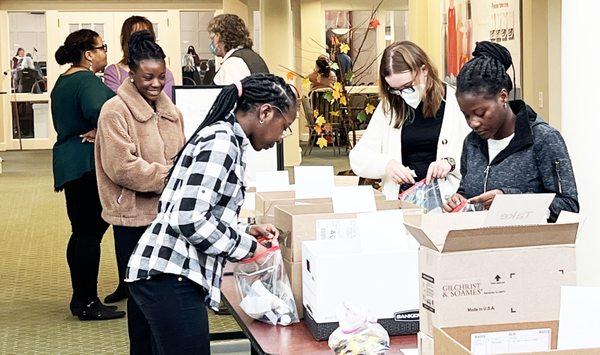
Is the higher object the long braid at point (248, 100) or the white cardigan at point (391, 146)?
the long braid at point (248, 100)

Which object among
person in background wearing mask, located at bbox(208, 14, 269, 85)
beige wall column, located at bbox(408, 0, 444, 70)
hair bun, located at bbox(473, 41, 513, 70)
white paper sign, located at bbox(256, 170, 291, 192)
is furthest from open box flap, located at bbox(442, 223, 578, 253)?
beige wall column, located at bbox(408, 0, 444, 70)

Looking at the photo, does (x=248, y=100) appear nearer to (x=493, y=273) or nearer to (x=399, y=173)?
(x=493, y=273)

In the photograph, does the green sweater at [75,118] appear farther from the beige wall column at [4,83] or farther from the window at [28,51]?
the window at [28,51]

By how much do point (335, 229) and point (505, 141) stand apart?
1.82ft

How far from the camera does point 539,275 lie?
179 cm

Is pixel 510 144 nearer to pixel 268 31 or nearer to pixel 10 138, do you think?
pixel 268 31

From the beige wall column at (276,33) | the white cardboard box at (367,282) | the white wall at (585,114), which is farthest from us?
the beige wall column at (276,33)

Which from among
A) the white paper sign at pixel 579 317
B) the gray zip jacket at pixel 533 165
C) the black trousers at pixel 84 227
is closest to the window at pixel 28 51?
the black trousers at pixel 84 227

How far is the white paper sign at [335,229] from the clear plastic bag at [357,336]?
565 mm

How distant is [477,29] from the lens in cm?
834

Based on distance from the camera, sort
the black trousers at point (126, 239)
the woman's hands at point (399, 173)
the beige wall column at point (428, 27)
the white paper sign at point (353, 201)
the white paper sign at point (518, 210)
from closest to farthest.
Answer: the white paper sign at point (518, 210)
the white paper sign at point (353, 201)
the woman's hands at point (399, 173)
the black trousers at point (126, 239)
the beige wall column at point (428, 27)

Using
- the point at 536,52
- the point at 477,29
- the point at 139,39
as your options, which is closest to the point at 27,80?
the point at 477,29

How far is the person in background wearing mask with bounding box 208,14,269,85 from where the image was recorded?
17.8 ft

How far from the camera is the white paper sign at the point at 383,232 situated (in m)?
2.33
